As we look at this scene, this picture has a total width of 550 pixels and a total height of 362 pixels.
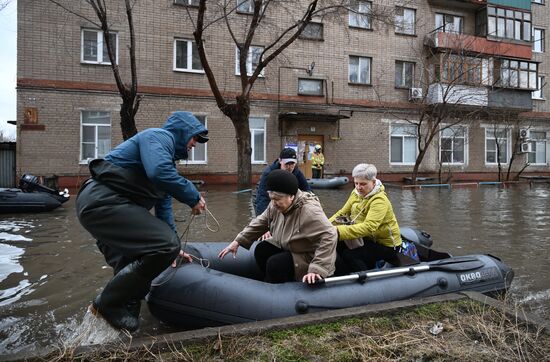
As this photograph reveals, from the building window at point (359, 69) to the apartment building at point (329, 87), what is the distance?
5 cm

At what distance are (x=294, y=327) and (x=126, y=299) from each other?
1.29 metres

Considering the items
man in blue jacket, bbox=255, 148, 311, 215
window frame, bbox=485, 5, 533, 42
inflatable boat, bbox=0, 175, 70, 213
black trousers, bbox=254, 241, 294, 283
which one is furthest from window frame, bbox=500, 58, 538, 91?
black trousers, bbox=254, 241, 294, 283

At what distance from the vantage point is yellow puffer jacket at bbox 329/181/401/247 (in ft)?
13.8

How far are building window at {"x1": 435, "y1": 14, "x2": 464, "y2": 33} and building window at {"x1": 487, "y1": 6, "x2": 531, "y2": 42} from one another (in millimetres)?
1382

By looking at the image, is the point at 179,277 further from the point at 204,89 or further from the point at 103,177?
the point at 204,89

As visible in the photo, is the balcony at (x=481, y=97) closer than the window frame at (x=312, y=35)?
No

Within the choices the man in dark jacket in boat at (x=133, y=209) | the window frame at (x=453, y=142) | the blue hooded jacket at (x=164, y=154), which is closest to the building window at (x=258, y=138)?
the window frame at (x=453, y=142)

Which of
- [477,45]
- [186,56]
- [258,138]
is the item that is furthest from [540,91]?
[186,56]

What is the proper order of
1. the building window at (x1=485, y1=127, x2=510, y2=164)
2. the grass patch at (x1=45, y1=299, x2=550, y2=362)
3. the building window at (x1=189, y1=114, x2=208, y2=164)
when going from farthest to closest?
the building window at (x1=485, y1=127, x2=510, y2=164)
the building window at (x1=189, y1=114, x2=208, y2=164)
the grass patch at (x1=45, y1=299, x2=550, y2=362)

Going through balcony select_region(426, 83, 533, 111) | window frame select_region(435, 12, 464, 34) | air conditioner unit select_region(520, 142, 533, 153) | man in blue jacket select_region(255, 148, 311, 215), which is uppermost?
window frame select_region(435, 12, 464, 34)

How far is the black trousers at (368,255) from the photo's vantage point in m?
4.33

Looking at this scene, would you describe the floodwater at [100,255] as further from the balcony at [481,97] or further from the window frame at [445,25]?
the window frame at [445,25]

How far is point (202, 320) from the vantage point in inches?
136

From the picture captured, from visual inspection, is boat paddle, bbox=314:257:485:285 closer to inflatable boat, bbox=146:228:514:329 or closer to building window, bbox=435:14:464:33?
inflatable boat, bbox=146:228:514:329
